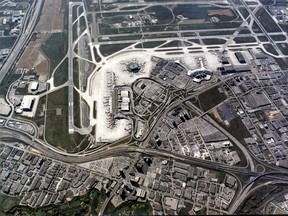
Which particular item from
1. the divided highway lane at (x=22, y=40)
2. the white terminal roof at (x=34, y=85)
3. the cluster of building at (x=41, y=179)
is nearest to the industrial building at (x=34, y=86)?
the white terminal roof at (x=34, y=85)

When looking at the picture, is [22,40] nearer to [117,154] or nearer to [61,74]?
[61,74]

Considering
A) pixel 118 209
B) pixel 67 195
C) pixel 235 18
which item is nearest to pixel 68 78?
pixel 67 195

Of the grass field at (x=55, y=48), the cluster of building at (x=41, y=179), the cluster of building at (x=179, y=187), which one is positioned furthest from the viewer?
the grass field at (x=55, y=48)

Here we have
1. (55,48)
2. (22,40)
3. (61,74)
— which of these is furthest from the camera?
(22,40)

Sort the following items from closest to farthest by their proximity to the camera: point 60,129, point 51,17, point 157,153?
point 157,153 → point 60,129 → point 51,17

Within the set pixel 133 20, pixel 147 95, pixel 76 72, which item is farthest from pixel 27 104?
pixel 133 20

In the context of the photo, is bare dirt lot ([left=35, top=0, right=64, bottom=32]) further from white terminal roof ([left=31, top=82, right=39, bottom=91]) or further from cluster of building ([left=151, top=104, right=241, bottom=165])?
cluster of building ([left=151, top=104, right=241, bottom=165])

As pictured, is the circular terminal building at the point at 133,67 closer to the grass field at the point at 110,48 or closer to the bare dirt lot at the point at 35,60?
the grass field at the point at 110,48
